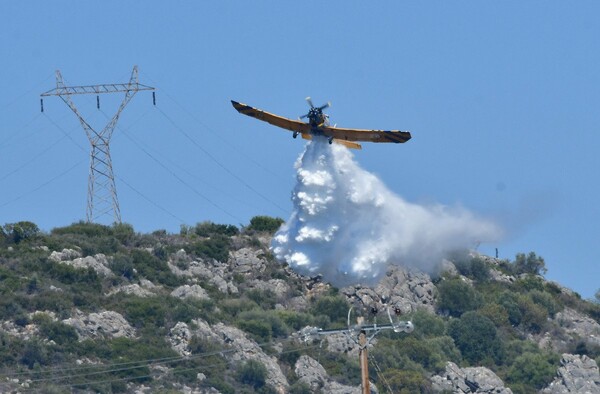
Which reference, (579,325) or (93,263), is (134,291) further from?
(579,325)

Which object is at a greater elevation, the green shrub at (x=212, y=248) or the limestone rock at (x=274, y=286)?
the green shrub at (x=212, y=248)

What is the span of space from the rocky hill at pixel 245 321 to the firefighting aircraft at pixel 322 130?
15673 mm

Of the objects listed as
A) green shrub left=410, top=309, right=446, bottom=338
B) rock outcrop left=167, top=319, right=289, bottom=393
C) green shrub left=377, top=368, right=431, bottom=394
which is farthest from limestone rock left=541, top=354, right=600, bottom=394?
rock outcrop left=167, top=319, right=289, bottom=393

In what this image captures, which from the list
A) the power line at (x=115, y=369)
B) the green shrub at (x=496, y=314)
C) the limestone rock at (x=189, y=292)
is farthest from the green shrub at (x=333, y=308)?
the power line at (x=115, y=369)

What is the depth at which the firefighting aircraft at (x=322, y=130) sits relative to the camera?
95.1 m

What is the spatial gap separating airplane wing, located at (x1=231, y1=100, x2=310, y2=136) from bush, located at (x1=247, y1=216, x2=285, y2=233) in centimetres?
3887

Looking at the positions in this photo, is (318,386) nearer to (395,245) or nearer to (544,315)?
(395,245)

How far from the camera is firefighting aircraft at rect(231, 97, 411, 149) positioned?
95.1 m

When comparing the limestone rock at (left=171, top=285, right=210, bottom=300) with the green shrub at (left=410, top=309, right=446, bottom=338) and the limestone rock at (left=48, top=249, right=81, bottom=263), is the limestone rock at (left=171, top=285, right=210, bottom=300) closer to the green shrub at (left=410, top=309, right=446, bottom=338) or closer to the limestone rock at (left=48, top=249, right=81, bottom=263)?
the limestone rock at (left=48, top=249, right=81, bottom=263)

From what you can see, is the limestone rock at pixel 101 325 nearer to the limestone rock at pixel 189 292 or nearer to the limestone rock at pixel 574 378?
the limestone rock at pixel 189 292

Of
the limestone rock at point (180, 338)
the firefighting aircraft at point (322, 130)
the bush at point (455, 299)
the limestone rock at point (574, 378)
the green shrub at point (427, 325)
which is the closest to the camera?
the firefighting aircraft at point (322, 130)

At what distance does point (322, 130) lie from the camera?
315ft

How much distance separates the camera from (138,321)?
114 meters

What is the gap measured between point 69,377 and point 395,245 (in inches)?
774
